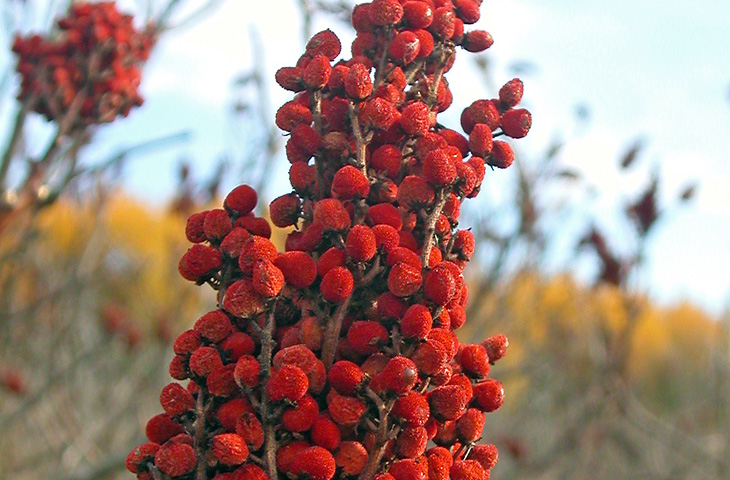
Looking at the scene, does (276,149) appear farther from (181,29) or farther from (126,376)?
(126,376)

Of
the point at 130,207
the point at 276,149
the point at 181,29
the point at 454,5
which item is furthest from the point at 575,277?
the point at 130,207

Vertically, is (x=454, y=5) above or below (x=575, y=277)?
above

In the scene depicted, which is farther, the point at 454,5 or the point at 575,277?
the point at 575,277

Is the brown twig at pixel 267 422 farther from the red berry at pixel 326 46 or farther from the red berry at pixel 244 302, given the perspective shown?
the red berry at pixel 326 46

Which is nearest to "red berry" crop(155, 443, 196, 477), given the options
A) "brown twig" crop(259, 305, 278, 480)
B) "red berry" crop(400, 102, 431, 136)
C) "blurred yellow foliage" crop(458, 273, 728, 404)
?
"brown twig" crop(259, 305, 278, 480)

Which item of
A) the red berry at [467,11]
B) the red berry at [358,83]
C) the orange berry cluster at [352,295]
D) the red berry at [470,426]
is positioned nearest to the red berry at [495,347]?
the orange berry cluster at [352,295]

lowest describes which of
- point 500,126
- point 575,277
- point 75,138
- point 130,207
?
point 130,207

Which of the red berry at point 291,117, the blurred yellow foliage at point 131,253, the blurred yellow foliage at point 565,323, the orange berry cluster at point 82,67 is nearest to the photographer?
the red berry at point 291,117
